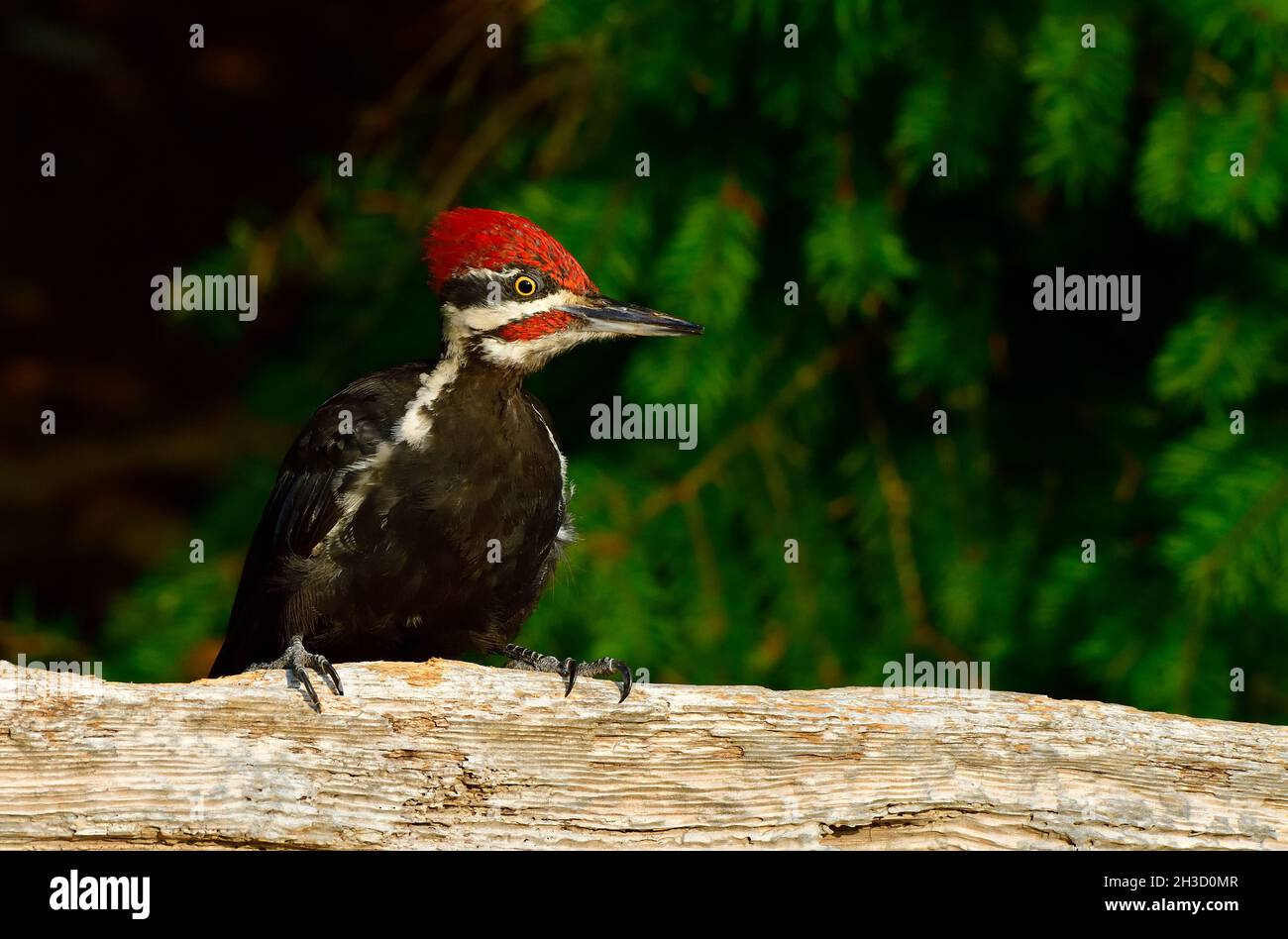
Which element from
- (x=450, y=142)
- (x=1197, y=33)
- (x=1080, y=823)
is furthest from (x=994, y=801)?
(x=450, y=142)

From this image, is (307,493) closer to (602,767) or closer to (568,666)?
(568,666)

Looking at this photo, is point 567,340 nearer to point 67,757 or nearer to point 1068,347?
point 67,757

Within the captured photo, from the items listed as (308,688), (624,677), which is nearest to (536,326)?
(624,677)

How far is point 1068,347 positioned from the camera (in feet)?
10.6

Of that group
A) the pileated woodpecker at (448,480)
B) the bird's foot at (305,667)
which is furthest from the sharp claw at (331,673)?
the pileated woodpecker at (448,480)

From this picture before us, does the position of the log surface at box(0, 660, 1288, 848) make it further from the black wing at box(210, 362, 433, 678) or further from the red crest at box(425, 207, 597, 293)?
the red crest at box(425, 207, 597, 293)

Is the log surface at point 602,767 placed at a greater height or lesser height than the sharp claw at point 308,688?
lesser

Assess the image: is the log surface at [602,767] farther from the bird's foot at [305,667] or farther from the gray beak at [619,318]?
the gray beak at [619,318]

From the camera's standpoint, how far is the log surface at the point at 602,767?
184cm

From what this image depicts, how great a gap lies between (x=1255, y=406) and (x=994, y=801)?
51.4 inches

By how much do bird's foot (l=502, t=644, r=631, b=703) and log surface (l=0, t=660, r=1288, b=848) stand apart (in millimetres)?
50

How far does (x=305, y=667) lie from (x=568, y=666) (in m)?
0.43

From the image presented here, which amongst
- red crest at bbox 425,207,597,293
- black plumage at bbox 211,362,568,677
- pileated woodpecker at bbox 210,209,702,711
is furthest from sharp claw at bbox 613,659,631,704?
red crest at bbox 425,207,597,293

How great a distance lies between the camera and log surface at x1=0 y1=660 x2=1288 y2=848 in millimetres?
1840
